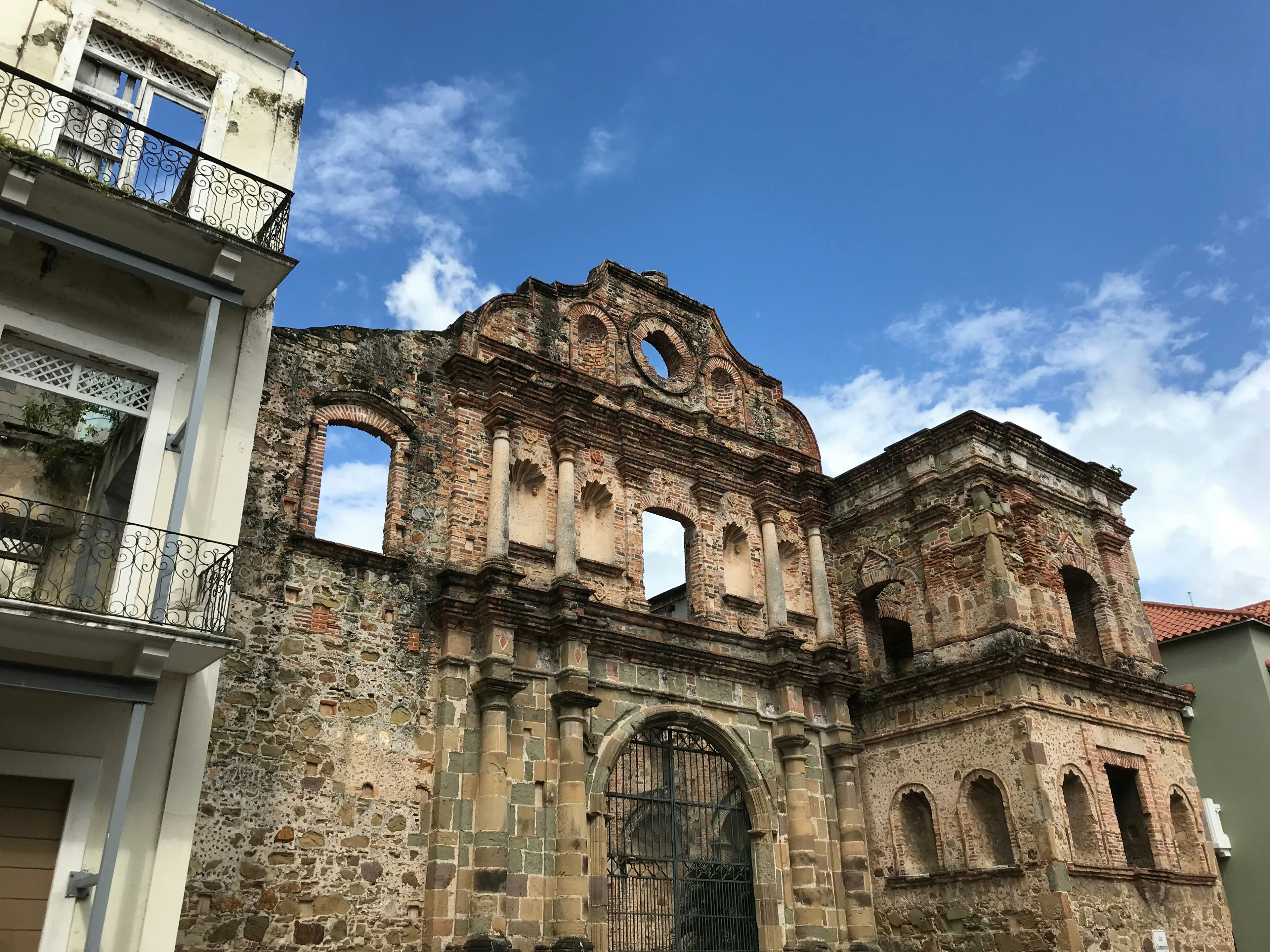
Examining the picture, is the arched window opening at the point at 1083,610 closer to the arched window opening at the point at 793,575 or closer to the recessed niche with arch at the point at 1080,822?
the recessed niche with arch at the point at 1080,822

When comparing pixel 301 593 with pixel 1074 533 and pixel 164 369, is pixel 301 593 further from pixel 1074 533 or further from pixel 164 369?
pixel 1074 533

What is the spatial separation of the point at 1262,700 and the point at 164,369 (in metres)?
15.9

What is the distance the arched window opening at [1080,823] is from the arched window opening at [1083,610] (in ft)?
8.69

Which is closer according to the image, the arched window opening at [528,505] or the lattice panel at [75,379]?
the lattice panel at [75,379]

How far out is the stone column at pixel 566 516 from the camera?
13016mm

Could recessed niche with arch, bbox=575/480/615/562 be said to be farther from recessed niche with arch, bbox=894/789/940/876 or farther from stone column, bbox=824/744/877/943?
recessed niche with arch, bbox=894/789/940/876

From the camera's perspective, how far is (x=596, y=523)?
555 inches

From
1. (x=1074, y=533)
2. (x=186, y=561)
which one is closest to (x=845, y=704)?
(x=1074, y=533)

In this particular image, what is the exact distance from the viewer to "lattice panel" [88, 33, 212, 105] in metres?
9.53

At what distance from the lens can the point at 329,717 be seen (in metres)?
10.9

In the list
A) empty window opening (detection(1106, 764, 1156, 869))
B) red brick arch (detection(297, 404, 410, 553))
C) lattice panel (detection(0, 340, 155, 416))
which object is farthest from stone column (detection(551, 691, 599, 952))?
empty window opening (detection(1106, 764, 1156, 869))

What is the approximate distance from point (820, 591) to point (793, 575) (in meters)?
0.59

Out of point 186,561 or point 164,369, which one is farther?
point 164,369

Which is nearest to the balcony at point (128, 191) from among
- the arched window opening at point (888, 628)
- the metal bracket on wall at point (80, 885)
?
the metal bracket on wall at point (80, 885)
